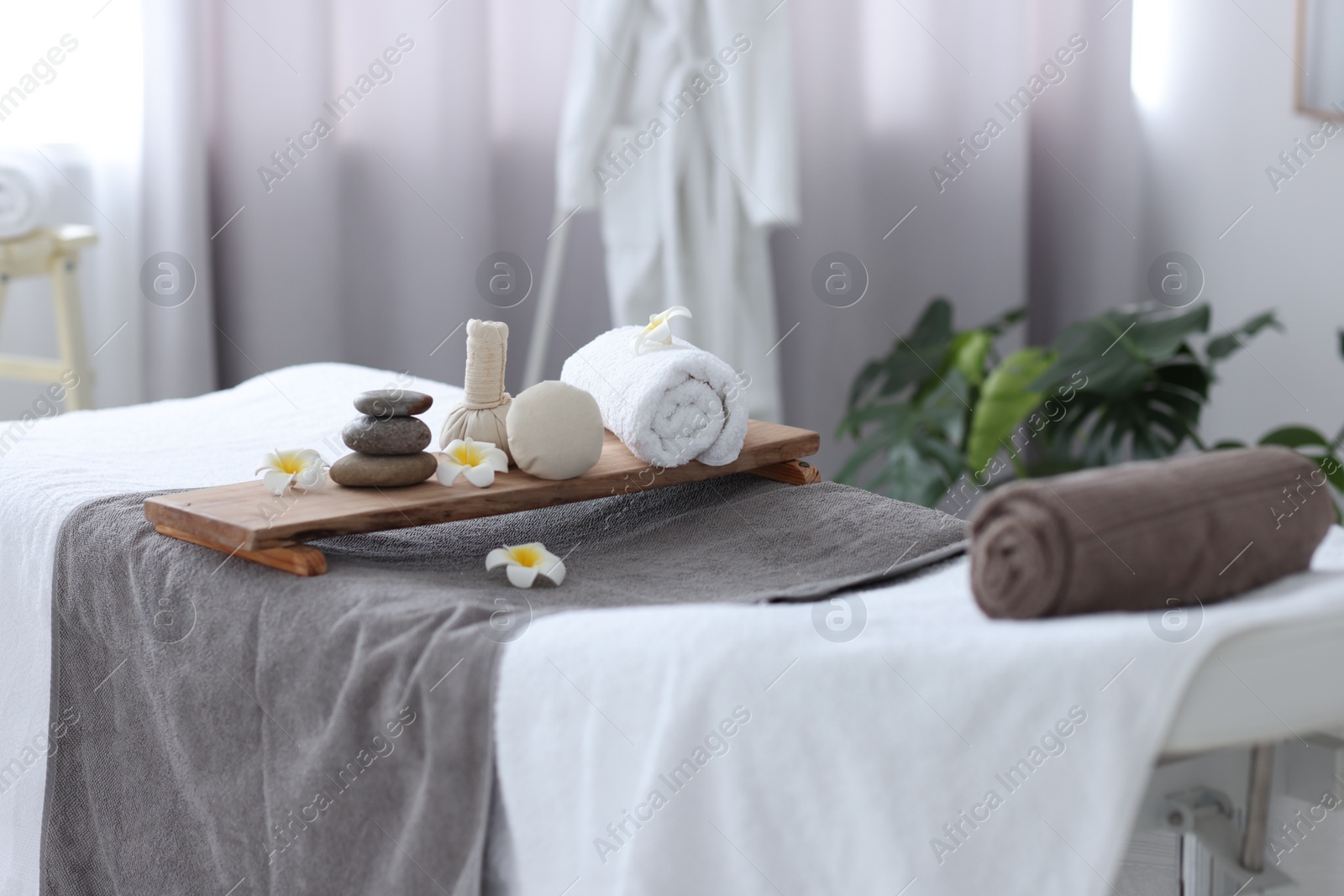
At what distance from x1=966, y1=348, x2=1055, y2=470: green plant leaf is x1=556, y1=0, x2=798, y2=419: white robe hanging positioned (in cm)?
40

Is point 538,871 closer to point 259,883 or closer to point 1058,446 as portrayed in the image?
point 259,883

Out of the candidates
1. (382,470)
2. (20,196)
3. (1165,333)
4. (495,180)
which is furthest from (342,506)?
(495,180)

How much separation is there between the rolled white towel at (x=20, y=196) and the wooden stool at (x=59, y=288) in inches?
0.8

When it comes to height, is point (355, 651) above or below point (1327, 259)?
below

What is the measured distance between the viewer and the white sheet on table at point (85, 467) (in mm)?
1024

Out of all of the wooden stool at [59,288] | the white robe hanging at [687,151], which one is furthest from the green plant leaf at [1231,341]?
the wooden stool at [59,288]

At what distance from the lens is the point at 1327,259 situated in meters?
2.26

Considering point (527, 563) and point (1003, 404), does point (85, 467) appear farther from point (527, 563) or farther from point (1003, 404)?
point (1003, 404)

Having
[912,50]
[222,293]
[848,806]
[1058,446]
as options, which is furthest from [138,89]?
[848,806]

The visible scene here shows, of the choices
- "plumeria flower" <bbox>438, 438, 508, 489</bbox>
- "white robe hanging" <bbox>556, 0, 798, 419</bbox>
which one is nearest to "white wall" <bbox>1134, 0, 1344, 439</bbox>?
"white robe hanging" <bbox>556, 0, 798, 419</bbox>

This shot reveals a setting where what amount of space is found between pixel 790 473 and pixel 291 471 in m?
0.42

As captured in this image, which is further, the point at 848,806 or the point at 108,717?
the point at 108,717

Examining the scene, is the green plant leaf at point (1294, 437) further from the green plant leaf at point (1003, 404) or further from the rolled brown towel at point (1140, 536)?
the rolled brown towel at point (1140, 536)

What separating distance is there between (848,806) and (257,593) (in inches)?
17.2
